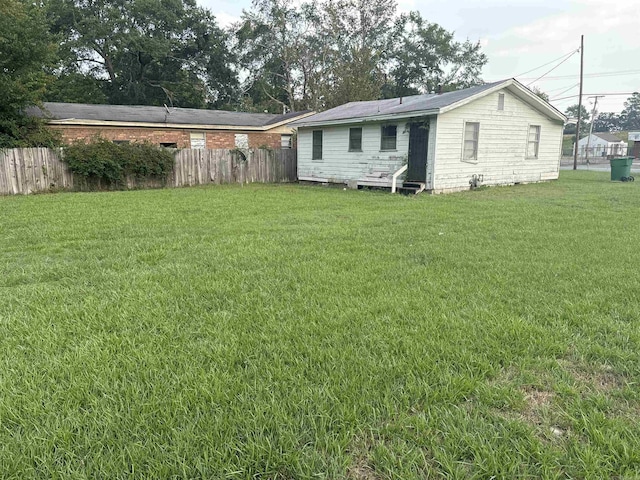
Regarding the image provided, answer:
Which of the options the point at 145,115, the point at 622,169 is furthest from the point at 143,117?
the point at 622,169

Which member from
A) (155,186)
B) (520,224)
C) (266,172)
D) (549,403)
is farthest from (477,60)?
(549,403)

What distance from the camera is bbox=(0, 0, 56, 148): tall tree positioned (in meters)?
13.6

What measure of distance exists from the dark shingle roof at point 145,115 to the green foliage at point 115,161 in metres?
4.90

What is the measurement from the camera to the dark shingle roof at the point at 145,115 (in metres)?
17.6

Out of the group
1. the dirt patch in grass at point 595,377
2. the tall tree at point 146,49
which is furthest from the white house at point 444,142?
the tall tree at point 146,49

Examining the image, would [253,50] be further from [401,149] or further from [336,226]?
[336,226]

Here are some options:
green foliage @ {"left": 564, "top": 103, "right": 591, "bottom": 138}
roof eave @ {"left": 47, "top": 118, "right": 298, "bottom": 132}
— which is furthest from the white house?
green foliage @ {"left": 564, "top": 103, "right": 591, "bottom": 138}

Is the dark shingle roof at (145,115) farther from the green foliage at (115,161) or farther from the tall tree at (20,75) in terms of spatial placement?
the green foliage at (115,161)

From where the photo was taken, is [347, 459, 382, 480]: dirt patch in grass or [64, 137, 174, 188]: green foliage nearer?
[347, 459, 382, 480]: dirt patch in grass

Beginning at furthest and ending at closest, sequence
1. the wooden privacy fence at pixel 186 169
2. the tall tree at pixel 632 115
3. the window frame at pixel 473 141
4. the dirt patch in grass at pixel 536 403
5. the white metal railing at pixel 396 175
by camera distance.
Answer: the tall tree at pixel 632 115 → the window frame at pixel 473 141 → the white metal railing at pixel 396 175 → the wooden privacy fence at pixel 186 169 → the dirt patch in grass at pixel 536 403

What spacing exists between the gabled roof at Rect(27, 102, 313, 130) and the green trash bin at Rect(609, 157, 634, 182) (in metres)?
14.3

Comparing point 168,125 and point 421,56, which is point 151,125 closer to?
point 168,125

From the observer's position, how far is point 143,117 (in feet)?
63.1

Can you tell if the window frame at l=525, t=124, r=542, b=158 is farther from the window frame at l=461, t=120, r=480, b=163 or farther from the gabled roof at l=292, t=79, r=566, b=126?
the window frame at l=461, t=120, r=480, b=163
